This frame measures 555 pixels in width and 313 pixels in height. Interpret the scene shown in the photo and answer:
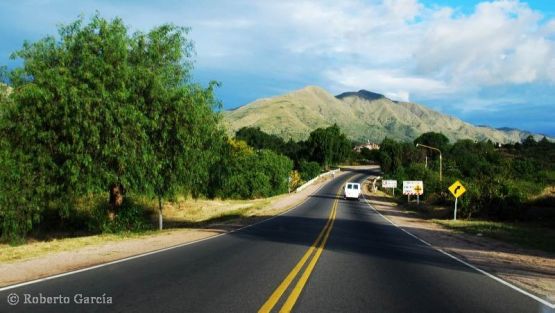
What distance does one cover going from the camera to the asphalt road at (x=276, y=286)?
7430 millimetres

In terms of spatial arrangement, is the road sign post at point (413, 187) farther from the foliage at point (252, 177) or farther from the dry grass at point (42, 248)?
the dry grass at point (42, 248)

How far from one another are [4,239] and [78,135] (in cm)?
770

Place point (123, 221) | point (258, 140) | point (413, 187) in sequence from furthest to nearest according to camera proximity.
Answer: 1. point (258, 140)
2. point (413, 187)
3. point (123, 221)

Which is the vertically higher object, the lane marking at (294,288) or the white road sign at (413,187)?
the white road sign at (413,187)

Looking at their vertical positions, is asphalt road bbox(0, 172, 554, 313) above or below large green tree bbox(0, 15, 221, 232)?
below

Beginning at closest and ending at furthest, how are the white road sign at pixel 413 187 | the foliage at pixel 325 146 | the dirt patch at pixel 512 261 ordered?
the dirt patch at pixel 512 261
the white road sign at pixel 413 187
the foliage at pixel 325 146

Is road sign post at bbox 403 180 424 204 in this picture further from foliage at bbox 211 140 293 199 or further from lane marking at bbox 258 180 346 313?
lane marking at bbox 258 180 346 313

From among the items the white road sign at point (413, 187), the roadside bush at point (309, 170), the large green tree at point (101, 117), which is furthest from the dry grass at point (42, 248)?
the roadside bush at point (309, 170)

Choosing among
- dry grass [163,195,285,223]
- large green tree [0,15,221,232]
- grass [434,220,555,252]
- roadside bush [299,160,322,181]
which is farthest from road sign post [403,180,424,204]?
roadside bush [299,160,322,181]

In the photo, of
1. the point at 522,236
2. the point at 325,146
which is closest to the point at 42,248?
the point at 522,236

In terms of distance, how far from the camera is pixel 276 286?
29.1 ft

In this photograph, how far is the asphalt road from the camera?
7.43 metres

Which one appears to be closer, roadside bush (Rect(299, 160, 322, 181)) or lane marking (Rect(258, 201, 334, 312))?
lane marking (Rect(258, 201, 334, 312))

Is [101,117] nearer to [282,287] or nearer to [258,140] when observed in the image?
[282,287]
